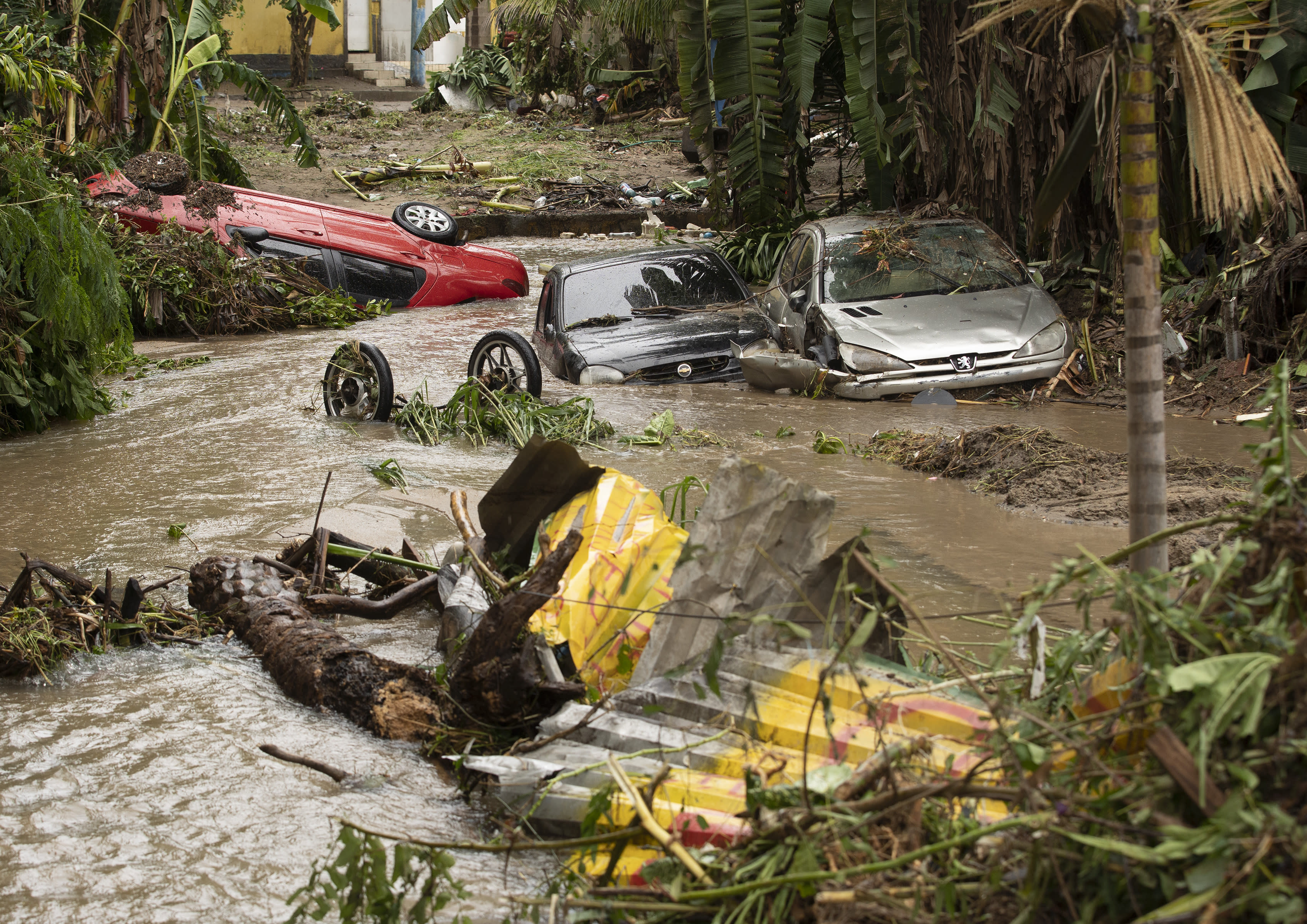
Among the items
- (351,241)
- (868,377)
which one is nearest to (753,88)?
(351,241)

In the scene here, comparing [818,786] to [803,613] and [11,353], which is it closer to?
[803,613]

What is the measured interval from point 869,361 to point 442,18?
430 inches

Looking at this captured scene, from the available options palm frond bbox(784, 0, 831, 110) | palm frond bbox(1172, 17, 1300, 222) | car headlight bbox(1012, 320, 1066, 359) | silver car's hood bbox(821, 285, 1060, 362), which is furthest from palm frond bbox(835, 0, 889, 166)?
palm frond bbox(1172, 17, 1300, 222)

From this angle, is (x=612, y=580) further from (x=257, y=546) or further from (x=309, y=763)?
(x=257, y=546)

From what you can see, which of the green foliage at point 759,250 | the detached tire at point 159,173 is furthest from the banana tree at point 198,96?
the green foliage at point 759,250

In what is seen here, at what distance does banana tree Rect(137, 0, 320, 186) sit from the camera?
1631 centimetres

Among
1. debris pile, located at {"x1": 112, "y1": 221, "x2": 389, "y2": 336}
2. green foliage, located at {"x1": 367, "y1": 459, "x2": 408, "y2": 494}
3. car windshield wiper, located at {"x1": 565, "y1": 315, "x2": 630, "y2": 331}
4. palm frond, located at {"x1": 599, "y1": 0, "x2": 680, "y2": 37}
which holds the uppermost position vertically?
palm frond, located at {"x1": 599, "y1": 0, "x2": 680, "y2": 37}

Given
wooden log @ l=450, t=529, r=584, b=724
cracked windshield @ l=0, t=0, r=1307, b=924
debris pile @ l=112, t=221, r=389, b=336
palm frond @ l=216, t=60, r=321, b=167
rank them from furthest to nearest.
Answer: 1. palm frond @ l=216, t=60, r=321, b=167
2. debris pile @ l=112, t=221, r=389, b=336
3. wooden log @ l=450, t=529, r=584, b=724
4. cracked windshield @ l=0, t=0, r=1307, b=924

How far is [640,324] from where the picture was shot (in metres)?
10.3

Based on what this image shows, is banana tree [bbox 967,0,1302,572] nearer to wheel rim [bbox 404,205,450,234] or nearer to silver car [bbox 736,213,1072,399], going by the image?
silver car [bbox 736,213,1072,399]

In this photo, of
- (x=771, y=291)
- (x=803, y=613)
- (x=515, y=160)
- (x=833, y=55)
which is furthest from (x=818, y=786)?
(x=515, y=160)

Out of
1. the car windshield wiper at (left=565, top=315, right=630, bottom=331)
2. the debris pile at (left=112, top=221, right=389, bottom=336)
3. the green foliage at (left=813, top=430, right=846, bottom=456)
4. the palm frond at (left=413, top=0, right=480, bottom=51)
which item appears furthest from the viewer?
the palm frond at (left=413, top=0, right=480, bottom=51)

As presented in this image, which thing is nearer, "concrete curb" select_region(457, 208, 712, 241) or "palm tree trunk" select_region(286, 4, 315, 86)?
"concrete curb" select_region(457, 208, 712, 241)

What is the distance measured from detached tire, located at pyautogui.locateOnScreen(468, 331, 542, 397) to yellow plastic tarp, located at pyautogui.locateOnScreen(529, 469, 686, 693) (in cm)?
474
